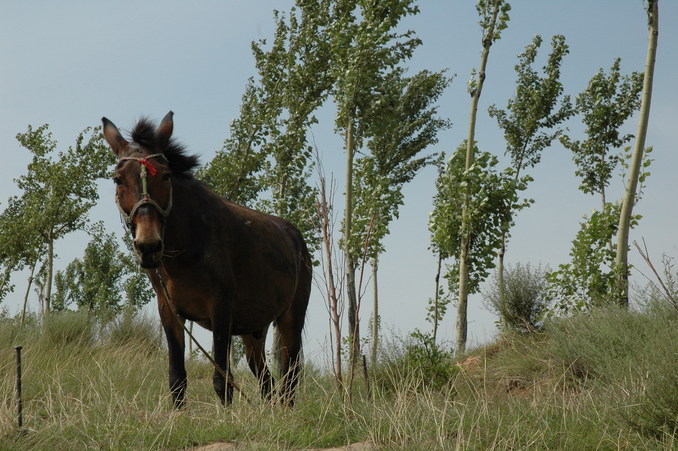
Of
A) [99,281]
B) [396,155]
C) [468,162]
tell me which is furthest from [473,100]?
[99,281]

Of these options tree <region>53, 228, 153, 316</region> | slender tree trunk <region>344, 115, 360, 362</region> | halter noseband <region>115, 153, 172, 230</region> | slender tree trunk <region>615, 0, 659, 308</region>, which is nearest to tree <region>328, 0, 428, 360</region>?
slender tree trunk <region>344, 115, 360, 362</region>

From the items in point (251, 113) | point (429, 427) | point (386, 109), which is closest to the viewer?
point (429, 427)

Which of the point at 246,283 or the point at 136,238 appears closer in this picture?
the point at 136,238

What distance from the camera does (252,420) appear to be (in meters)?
6.44

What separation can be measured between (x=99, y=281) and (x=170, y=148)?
3537cm

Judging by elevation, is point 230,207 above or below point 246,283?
above

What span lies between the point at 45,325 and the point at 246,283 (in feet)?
25.6

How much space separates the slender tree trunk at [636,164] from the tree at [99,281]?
25169 millimetres

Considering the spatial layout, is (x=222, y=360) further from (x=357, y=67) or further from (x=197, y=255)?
(x=357, y=67)

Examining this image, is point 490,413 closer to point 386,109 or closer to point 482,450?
point 482,450

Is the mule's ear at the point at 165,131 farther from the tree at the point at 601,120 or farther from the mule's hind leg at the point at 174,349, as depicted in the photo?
the tree at the point at 601,120

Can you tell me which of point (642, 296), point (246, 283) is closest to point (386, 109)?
point (642, 296)

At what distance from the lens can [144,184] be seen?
6.58 m

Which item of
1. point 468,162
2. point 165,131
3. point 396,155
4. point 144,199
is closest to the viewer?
point 144,199
